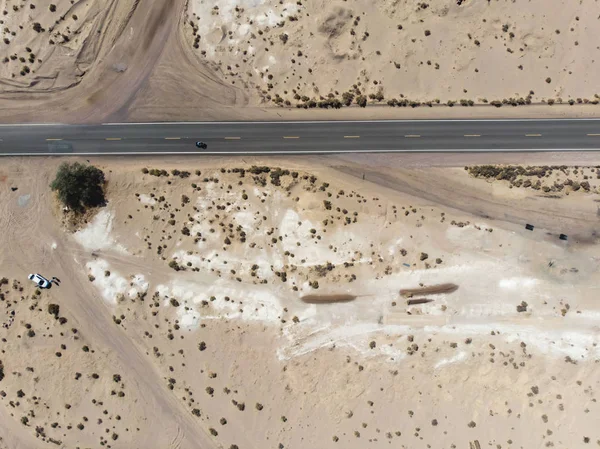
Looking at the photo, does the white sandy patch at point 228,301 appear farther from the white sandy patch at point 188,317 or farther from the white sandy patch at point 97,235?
the white sandy patch at point 97,235

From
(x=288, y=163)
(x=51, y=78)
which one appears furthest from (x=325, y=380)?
(x=51, y=78)

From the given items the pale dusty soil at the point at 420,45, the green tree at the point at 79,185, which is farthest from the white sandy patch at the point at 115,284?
the pale dusty soil at the point at 420,45

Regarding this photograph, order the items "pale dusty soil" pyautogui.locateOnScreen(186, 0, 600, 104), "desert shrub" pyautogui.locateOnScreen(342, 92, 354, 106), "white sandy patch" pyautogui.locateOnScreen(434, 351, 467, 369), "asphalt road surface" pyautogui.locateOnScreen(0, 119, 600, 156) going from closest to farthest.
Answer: "white sandy patch" pyautogui.locateOnScreen(434, 351, 467, 369) < "pale dusty soil" pyautogui.locateOnScreen(186, 0, 600, 104) < "desert shrub" pyautogui.locateOnScreen(342, 92, 354, 106) < "asphalt road surface" pyautogui.locateOnScreen(0, 119, 600, 156)

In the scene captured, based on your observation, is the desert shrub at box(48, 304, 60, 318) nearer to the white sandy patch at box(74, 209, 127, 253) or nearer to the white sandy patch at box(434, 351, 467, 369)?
the white sandy patch at box(74, 209, 127, 253)

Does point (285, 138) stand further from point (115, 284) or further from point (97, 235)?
point (115, 284)

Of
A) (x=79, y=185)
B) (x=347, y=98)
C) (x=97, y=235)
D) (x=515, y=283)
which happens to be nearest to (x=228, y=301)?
(x=97, y=235)

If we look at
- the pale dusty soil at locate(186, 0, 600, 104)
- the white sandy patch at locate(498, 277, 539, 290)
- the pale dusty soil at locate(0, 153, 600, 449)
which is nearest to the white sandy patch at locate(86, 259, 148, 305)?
the pale dusty soil at locate(0, 153, 600, 449)

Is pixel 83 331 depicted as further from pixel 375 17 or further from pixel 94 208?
pixel 375 17

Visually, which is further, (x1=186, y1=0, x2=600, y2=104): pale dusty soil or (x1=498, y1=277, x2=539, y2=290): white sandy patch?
(x1=186, y1=0, x2=600, y2=104): pale dusty soil
